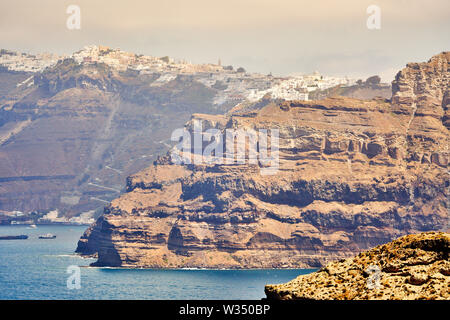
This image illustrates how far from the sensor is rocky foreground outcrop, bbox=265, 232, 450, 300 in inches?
1577

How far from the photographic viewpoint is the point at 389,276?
41.6 metres

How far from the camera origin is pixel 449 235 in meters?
41.2

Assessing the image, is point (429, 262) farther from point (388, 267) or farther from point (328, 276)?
point (328, 276)

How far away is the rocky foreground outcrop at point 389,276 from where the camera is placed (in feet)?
131
